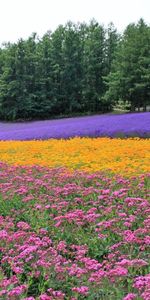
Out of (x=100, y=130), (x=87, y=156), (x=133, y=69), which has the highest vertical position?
(x=133, y=69)

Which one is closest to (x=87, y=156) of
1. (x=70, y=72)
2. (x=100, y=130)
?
(x=100, y=130)

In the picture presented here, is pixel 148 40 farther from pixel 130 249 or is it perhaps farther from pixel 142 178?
pixel 130 249

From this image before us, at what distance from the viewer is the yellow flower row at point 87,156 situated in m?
8.85

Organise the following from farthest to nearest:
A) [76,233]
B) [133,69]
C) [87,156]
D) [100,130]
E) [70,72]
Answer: [70,72] < [133,69] < [100,130] < [87,156] < [76,233]

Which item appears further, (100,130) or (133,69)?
(133,69)

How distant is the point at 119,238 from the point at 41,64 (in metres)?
33.2

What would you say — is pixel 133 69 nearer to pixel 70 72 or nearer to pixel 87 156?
pixel 70 72

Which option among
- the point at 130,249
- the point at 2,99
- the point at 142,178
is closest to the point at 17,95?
the point at 2,99

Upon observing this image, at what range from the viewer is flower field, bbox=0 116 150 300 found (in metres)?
3.62

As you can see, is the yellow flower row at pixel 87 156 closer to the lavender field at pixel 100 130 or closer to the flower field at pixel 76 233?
the flower field at pixel 76 233

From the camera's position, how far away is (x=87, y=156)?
35.2 ft

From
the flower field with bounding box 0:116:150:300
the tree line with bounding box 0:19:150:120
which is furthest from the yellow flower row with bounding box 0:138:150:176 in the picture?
the tree line with bounding box 0:19:150:120

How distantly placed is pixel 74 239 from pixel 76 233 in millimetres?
97

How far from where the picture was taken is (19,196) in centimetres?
679
